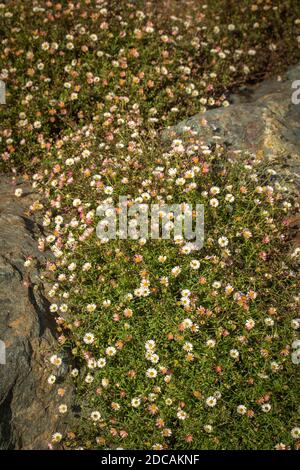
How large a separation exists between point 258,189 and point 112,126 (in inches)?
87.4

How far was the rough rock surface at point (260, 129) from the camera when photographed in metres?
5.92

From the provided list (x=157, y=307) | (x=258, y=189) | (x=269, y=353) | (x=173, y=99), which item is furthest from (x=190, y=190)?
(x=173, y=99)

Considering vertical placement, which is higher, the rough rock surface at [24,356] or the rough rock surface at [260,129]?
the rough rock surface at [260,129]

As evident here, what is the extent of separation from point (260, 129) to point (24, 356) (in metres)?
4.09

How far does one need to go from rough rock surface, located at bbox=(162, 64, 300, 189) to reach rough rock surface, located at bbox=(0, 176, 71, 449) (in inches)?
100

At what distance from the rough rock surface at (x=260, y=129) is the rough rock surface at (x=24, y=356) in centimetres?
254

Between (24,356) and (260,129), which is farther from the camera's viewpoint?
(260,129)

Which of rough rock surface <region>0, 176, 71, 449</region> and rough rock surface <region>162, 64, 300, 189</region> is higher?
rough rock surface <region>162, 64, 300, 189</region>

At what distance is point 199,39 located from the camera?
792cm

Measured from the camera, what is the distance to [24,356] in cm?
412

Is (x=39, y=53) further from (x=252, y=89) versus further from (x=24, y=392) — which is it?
(x=24, y=392)

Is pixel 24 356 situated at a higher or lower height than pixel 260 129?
lower

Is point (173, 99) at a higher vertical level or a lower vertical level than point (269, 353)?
higher

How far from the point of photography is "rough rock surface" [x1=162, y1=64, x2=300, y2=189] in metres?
5.92
